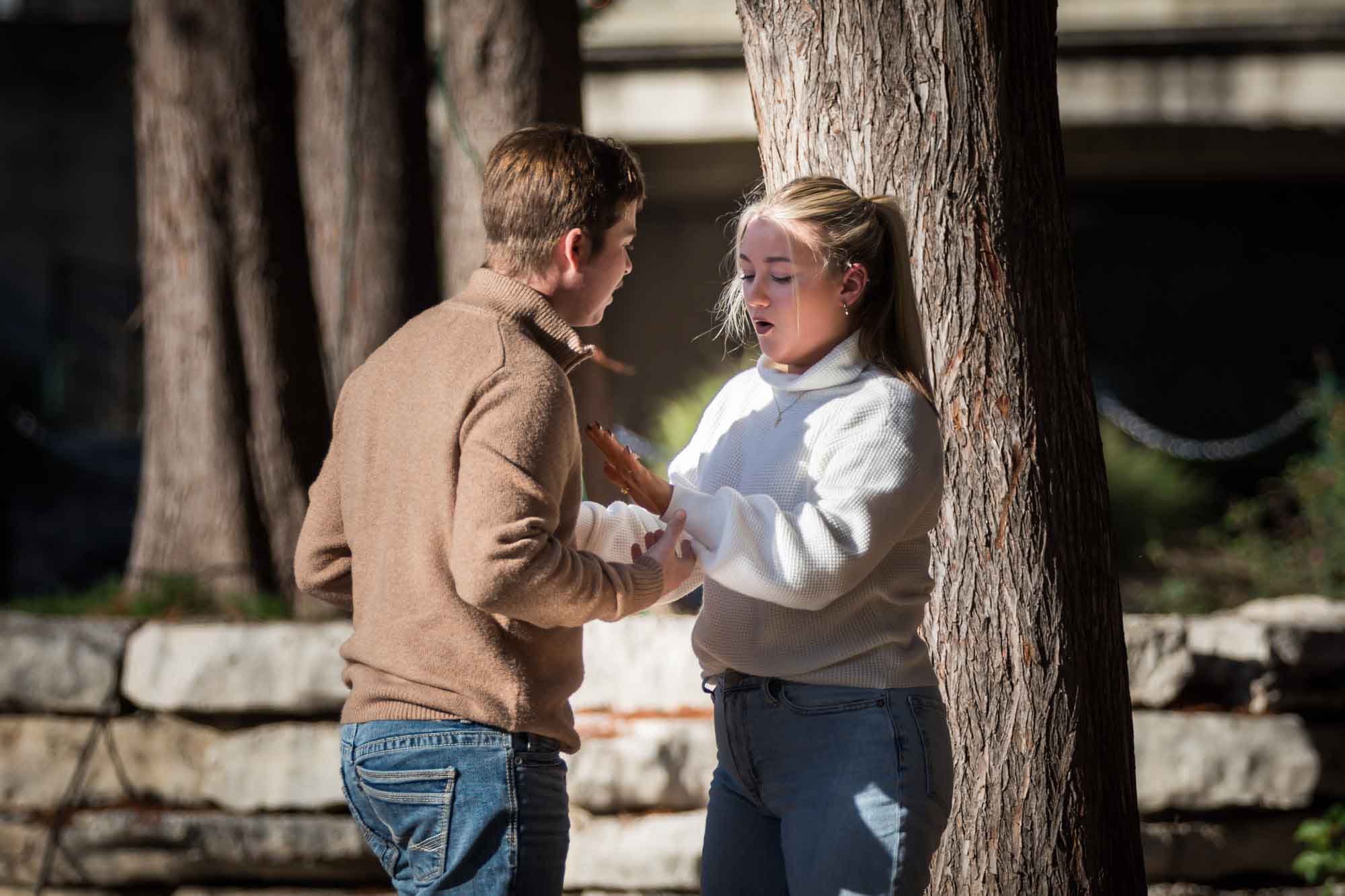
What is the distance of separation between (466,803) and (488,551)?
1.33 ft

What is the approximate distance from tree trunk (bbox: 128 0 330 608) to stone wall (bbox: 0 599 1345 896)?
34.4 inches

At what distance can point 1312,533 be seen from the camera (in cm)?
787

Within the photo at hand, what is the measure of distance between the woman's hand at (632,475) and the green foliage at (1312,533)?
218 inches

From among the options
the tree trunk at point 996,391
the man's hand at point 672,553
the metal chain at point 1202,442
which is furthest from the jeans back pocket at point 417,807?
the metal chain at point 1202,442

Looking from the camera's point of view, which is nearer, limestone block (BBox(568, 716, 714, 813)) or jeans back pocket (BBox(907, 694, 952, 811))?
jeans back pocket (BBox(907, 694, 952, 811))

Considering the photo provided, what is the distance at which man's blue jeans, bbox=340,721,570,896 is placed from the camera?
2.13m

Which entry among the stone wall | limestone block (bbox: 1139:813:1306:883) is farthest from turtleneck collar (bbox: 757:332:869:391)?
limestone block (bbox: 1139:813:1306:883)

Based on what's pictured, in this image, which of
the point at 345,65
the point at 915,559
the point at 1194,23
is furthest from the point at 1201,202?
the point at 915,559

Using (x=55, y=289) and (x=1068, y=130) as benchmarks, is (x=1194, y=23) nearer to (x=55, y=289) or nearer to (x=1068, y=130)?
(x=1068, y=130)

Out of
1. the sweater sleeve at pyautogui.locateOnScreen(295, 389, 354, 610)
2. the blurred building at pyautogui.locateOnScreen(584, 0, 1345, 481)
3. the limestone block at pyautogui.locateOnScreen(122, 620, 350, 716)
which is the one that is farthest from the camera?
the blurred building at pyautogui.locateOnScreen(584, 0, 1345, 481)

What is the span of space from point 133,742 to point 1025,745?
120 inches

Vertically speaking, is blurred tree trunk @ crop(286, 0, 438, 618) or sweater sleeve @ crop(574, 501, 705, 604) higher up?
blurred tree trunk @ crop(286, 0, 438, 618)

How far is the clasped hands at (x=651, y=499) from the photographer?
231cm

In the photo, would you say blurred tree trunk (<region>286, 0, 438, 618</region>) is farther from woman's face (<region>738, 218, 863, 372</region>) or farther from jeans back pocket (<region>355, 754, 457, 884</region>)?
jeans back pocket (<region>355, 754, 457, 884</region>)
